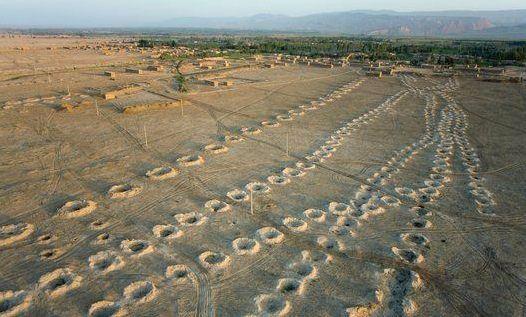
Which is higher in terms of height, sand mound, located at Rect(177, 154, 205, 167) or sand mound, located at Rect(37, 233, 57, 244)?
sand mound, located at Rect(177, 154, 205, 167)

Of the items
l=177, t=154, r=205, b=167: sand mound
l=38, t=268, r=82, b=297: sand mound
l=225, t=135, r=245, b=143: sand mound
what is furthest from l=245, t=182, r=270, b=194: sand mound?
l=38, t=268, r=82, b=297: sand mound

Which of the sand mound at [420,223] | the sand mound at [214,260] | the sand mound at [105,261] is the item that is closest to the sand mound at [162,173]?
the sand mound at [105,261]

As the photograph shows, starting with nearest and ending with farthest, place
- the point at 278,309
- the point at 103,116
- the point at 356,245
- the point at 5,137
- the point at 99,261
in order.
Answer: the point at 278,309 → the point at 99,261 → the point at 356,245 → the point at 5,137 → the point at 103,116

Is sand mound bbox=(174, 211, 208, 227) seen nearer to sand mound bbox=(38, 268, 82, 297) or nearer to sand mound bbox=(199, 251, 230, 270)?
sand mound bbox=(199, 251, 230, 270)

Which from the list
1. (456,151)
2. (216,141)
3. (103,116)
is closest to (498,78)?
(456,151)

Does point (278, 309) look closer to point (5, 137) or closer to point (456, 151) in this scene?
point (456, 151)

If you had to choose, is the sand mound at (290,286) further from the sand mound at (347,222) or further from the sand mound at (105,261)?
the sand mound at (105,261)
